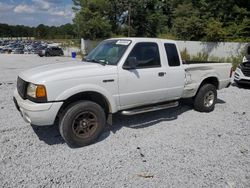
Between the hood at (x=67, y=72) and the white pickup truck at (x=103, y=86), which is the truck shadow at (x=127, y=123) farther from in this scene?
the hood at (x=67, y=72)

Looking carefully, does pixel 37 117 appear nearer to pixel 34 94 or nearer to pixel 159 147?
pixel 34 94

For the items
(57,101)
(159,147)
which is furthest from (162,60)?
(57,101)

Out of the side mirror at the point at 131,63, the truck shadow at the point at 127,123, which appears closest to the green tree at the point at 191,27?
the truck shadow at the point at 127,123

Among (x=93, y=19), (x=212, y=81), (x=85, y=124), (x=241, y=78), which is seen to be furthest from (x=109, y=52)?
(x=93, y=19)

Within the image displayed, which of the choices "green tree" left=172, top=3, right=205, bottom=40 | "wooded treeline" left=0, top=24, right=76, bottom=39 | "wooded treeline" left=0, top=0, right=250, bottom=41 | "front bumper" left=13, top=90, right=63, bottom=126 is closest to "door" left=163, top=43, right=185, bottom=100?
"front bumper" left=13, top=90, right=63, bottom=126

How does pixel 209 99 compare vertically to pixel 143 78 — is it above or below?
below

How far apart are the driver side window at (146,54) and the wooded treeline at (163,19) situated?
1640cm

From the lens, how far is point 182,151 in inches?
176

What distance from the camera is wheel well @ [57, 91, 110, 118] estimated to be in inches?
174

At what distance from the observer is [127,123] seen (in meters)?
5.79

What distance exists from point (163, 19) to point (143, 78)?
37290 mm

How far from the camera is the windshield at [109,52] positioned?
16.3 ft

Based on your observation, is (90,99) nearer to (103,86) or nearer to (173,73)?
(103,86)

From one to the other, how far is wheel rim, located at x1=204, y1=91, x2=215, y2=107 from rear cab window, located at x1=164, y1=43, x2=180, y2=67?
1.57 meters
